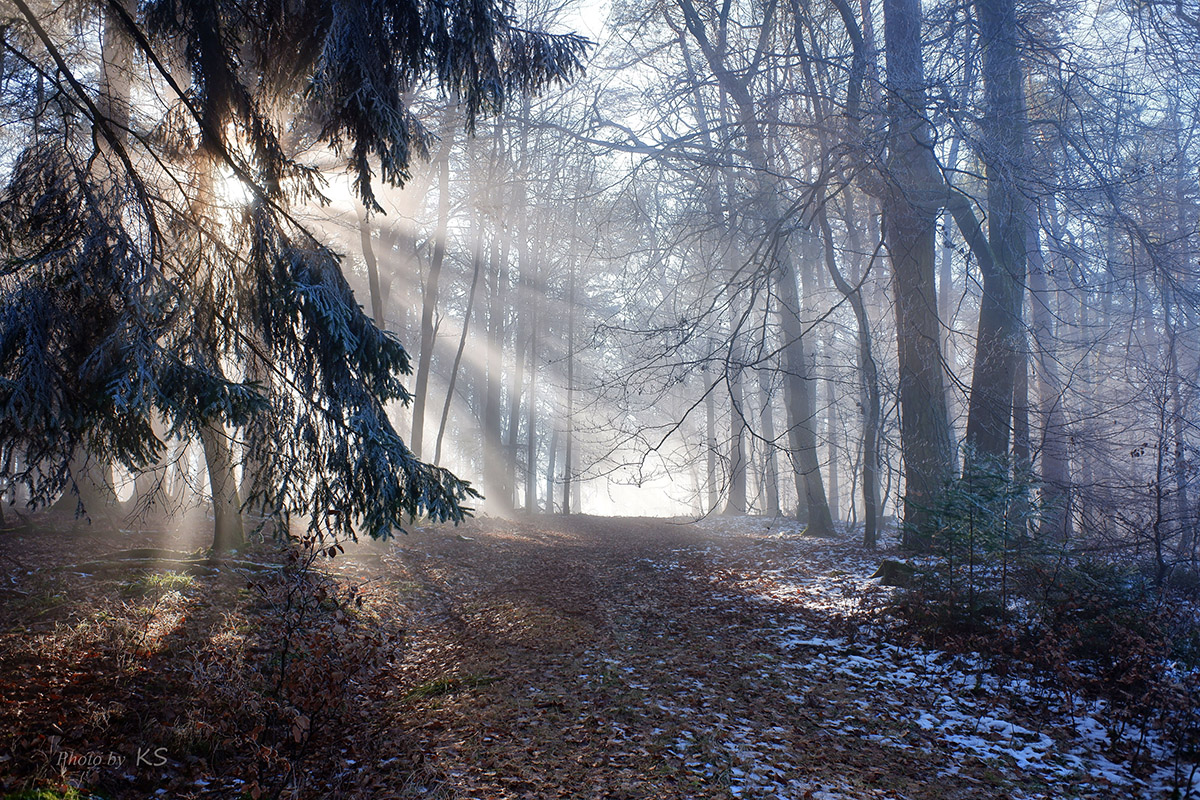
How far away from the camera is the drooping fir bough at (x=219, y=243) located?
14.2 feet

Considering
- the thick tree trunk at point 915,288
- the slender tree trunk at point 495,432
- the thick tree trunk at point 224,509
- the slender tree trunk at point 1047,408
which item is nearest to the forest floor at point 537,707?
the thick tree trunk at point 224,509

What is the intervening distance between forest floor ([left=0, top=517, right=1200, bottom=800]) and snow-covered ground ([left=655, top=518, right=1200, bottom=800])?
0.02 metres

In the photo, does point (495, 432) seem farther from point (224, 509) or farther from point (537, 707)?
point (537, 707)

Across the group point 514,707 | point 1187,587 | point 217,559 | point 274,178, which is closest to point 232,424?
point 274,178

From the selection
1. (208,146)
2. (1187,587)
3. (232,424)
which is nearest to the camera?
(232,424)

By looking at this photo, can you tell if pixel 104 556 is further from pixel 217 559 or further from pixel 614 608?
pixel 614 608

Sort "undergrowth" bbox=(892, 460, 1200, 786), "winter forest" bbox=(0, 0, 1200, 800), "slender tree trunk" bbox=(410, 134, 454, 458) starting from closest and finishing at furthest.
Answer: "winter forest" bbox=(0, 0, 1200, 800)
"undergrowth" bbox=(892, 460, 1200, 786)
"slender tree trunk" bbox=(410, 134, 454, 458)

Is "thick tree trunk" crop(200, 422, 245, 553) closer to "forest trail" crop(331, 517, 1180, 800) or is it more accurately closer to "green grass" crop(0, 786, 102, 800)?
"forest trail" crop(331, 517, 1180, 800)

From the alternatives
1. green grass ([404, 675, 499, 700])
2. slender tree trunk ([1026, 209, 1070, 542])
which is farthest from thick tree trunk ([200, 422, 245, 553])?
slender tree trunk ([1026, 209, 1070, 542])

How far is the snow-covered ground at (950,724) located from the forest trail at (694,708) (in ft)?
0.06

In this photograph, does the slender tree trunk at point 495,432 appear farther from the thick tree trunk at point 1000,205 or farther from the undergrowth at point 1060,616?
the undergrowth at point 1060,616

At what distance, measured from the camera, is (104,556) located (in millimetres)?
7145

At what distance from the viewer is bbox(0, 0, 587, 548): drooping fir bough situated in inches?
170

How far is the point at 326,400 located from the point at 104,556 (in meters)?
4.17
